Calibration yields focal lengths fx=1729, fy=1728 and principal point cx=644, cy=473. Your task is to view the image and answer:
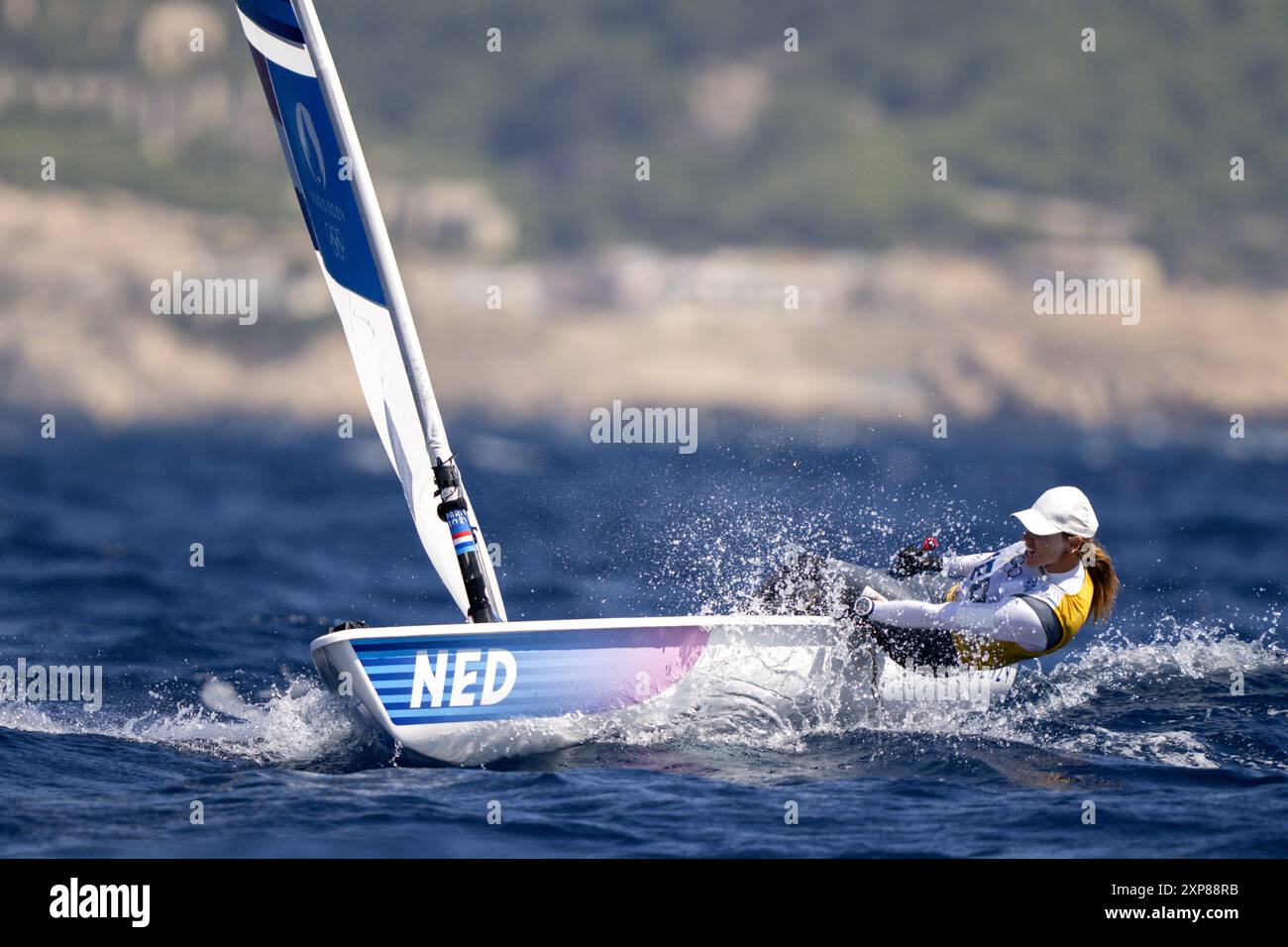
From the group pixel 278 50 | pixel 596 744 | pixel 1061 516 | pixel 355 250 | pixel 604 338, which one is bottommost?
pixel 596 744

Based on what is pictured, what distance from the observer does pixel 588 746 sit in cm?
791

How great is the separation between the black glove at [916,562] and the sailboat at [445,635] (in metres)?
0.60

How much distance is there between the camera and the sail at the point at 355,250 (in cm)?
834

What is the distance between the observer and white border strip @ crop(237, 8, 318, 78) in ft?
27.7

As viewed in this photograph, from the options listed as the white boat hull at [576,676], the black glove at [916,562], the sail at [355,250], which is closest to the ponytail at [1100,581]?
the black glove at [916,562]

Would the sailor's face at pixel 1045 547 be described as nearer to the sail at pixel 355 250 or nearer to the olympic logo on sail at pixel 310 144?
the sail at pixel 355 250

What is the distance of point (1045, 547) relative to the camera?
25.8ft

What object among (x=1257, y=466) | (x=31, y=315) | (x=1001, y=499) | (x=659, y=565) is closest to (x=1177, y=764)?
(x=659, y=565)

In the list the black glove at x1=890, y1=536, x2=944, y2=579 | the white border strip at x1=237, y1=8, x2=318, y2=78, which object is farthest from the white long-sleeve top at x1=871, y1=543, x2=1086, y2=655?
the white border strip at x1=237, y1=8, x2=318, y2=78

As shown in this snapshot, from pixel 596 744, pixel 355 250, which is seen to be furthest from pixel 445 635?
pixel 355 250

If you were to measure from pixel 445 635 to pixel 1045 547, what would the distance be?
2.73 metres

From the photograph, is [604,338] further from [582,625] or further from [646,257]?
[582,625]
